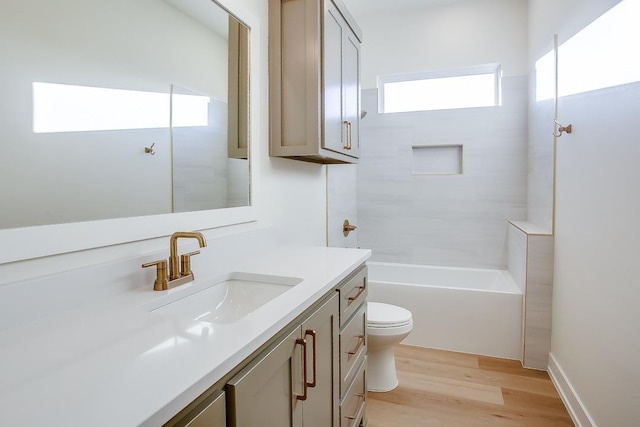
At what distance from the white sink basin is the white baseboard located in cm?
167

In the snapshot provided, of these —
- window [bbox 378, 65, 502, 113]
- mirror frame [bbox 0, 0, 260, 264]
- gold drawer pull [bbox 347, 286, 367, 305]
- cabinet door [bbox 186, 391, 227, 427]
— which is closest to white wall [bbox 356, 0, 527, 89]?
window [bbox 378, 65, 502, 113]

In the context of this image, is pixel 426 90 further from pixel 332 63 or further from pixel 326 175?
pixel 332 63

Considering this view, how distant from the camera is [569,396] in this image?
203 cm

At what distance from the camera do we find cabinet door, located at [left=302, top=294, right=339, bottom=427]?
1080 millimetres

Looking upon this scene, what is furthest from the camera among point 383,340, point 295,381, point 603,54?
point 383,340

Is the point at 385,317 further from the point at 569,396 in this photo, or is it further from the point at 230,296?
the point at 230,296

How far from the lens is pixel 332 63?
1905mm

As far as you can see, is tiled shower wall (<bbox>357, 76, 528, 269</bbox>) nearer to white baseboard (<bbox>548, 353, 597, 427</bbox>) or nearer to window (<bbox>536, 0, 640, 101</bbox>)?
window (<bbox>536, 0, 640, 101</bbox>)

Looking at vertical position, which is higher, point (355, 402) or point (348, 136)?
point (348, 136)

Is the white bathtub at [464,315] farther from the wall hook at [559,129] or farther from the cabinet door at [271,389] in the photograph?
the cabinet door at [271,389]

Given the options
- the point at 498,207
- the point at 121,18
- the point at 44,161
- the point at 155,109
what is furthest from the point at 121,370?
the point at 498,207

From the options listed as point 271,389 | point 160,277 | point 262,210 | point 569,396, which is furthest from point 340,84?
point 569,396

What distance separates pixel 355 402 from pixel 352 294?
0.52 meters

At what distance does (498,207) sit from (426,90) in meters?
1.32
